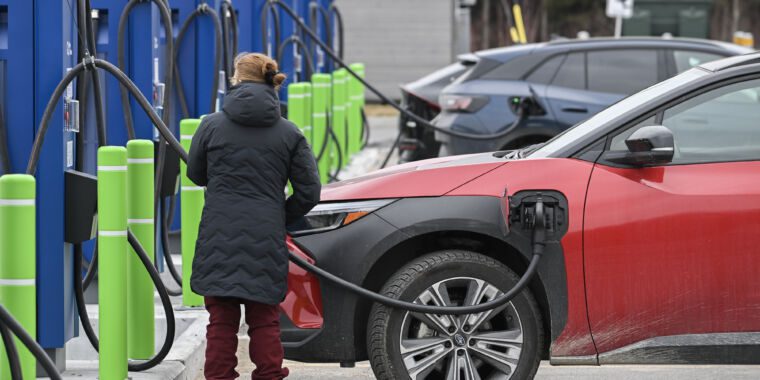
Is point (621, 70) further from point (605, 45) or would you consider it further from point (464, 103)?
point (464, 103)

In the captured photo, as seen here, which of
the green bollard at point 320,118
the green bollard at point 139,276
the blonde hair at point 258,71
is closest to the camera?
the blonde hair at point 258,71

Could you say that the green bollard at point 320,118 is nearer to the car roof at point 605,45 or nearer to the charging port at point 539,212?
the car roof at point 605,45

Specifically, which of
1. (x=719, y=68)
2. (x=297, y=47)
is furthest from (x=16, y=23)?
(x=297, y=47)

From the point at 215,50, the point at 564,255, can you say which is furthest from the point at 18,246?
the point at 215,50

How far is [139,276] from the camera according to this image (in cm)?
671

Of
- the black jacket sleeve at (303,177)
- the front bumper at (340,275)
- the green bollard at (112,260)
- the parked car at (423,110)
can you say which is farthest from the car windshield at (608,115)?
the parked car at (423,110)

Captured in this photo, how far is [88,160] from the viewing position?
362 inches

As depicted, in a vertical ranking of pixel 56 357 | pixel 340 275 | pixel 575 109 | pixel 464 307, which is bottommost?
pixel 56 357

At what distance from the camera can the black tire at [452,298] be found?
632 cm

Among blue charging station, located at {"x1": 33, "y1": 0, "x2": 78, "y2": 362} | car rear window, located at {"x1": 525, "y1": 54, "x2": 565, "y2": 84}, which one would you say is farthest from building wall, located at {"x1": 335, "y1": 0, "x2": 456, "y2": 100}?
blue charging station, located at {"x1": 33, "y1": 0, "x2": 78, "y2": 362}

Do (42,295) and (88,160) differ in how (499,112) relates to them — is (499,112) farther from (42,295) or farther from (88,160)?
(42,295)

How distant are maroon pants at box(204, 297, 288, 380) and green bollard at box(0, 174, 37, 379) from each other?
2.62ft

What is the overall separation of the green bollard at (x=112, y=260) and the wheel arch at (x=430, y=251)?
102 centimetres

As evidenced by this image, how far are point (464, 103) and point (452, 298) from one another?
626cm
